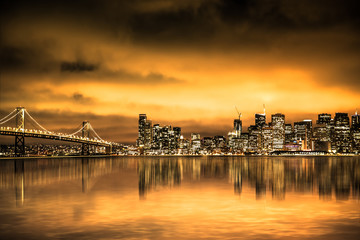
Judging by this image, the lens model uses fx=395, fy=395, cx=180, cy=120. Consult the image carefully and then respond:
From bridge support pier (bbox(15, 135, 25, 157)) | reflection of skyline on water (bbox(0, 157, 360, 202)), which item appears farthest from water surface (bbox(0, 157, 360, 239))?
bridge support pier (bbox(15, 135, 25, 157))

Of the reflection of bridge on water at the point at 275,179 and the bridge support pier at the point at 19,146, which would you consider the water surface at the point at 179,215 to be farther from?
the bridge support pier at the point at 19,146

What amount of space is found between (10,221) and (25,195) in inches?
399

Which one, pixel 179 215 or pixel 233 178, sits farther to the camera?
pixel 233 178

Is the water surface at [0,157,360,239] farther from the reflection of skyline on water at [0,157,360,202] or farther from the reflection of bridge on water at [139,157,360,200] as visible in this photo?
the reflection of bridge on water at [139,157,360,200]

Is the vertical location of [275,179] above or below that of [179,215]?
below

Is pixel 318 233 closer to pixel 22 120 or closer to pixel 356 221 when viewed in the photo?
pixel 356 221

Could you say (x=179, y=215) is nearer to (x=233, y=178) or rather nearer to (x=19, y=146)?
(x=233, y=178)

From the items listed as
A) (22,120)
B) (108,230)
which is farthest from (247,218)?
(22,120)

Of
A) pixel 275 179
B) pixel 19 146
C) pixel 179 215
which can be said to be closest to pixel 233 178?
pixel 275 179

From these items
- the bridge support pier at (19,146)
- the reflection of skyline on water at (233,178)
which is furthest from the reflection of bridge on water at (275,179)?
the bridge support pier at (19,146)

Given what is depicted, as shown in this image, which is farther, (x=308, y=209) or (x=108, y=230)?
(x=308, y=209)

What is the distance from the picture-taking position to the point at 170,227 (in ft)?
48.5

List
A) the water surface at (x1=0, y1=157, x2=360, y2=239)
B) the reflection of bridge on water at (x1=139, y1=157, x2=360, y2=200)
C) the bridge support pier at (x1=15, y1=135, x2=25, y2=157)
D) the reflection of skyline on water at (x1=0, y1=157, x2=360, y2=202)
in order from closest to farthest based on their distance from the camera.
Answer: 1. the water surface at (x1=0, y1=157, x2=360, y2=239)
2. the reflection of skyline on water at (x1=0, y1=157, x2=360, y2=202)
3. the reflection of bridge on water at (x1=139, y1=157, x2=360, y2=200)
4. the bridge support pier at (x1=15, y1=135, x2=25, y2=157)

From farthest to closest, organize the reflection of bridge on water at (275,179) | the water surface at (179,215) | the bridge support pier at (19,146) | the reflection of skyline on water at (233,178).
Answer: the bridge support pier at (19,146)
the reflection of bridge on water at (275,179)
the reflection of skyline on water at (233,178)
the water surface at (179,215)
